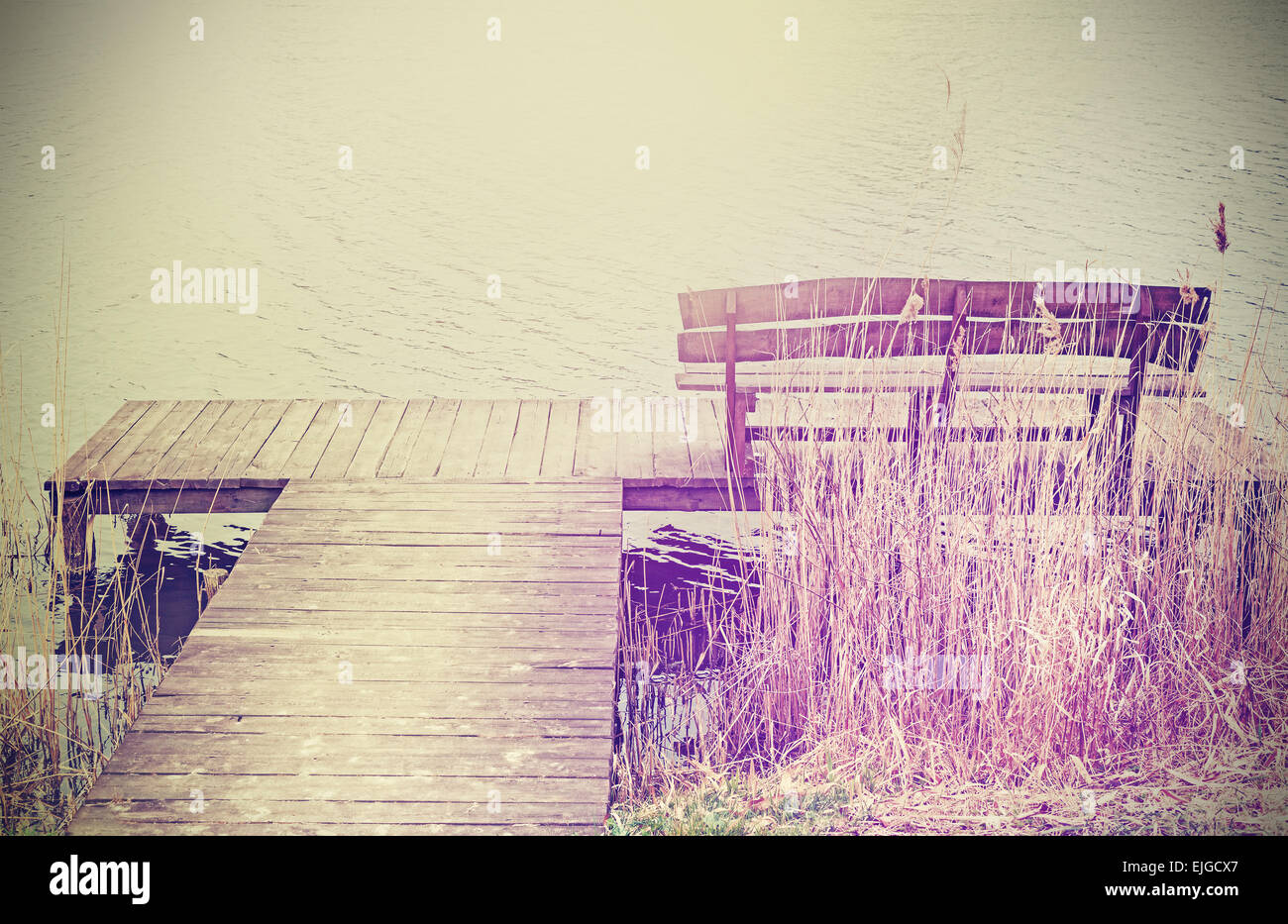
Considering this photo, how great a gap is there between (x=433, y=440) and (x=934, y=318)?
2095mm

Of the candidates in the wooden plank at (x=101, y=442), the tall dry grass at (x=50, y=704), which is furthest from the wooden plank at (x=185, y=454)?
the tall dry grass at (x=50, y=704)

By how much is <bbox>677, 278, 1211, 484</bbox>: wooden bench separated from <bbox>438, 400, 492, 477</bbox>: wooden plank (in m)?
1.05

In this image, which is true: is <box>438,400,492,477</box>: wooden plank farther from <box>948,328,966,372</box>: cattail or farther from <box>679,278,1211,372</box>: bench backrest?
<box>948,328,966,372</box>: cattail

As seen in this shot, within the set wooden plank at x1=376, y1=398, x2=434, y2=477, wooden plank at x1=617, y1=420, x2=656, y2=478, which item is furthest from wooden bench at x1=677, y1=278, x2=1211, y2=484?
wooden plank at x1=376, y1=398, x2=434, y2=477

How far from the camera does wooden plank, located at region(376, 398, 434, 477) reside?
4.61 meters

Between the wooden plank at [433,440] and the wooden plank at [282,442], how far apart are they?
19.2 inches

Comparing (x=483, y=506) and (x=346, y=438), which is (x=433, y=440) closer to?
(x=346, y=438)

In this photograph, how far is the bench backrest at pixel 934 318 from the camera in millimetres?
3830

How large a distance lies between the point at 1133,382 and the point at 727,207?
9.76m

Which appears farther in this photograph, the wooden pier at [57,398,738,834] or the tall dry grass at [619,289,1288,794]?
the tall dry grass at [619,289,1288,794]

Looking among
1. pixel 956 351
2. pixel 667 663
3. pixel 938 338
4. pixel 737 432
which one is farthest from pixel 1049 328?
pixel 667 663

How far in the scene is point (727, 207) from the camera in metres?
13.4
